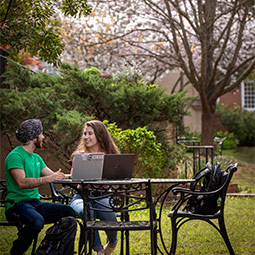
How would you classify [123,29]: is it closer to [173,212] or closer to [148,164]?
[148,164]

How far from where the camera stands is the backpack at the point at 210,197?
209 inches

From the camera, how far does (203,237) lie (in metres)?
6.43

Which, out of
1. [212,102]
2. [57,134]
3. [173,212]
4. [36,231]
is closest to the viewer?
[36,231]

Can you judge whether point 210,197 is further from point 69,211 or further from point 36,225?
point 36,225

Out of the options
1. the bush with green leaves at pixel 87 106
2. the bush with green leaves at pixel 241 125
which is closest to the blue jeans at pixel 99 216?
the bush with green leaves at pixel 87 106

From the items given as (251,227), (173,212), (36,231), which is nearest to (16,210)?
(36,231)

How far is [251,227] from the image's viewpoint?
700 centimetres

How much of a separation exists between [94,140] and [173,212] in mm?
1137

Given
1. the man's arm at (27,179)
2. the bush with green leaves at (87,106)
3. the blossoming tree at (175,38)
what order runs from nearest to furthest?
the man's arm at (27,179), the bush with green leaves at (87,106), the blossoming tree at (175,38)

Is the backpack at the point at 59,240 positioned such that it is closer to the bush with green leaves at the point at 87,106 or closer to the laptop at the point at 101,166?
the laptop at the point at 101,166

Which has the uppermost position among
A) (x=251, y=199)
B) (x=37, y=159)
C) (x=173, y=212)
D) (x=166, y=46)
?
(x=166, y=46)

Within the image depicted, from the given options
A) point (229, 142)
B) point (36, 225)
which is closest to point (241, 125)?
point (229, 142)

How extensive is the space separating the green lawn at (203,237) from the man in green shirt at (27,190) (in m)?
1.31

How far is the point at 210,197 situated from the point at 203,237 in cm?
123
